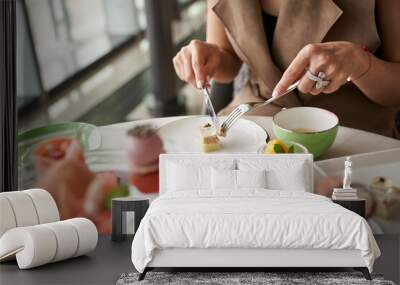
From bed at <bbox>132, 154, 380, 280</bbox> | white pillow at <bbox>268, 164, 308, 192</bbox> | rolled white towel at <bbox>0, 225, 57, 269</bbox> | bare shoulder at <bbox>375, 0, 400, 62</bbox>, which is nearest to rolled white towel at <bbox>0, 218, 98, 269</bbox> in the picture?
rolled white towel at <bbox>0, 225, 57, 269</bbox>

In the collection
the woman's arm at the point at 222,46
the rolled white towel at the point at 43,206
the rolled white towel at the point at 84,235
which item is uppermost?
the woman's arm at the point at 222,46

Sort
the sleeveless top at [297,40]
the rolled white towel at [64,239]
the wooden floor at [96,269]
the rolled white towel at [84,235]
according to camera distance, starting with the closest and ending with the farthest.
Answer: the wooden floor at [96,269] → the rolled white towel at [64,239] → the rolled white towel at [84,235] → the sleeveless top at [297,40]

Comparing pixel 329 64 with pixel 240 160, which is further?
pixel 240 160

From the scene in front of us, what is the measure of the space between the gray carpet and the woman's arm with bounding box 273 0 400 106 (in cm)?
78

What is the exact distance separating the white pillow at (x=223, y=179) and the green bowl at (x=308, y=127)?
311mm

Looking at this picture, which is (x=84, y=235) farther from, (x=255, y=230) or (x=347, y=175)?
(x=347, y=175)

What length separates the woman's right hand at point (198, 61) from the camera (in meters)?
3.39

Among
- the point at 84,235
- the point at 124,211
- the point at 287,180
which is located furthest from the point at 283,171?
the point at 84,235

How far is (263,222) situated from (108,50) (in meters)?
1.21

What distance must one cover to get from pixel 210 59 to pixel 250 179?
0.54 m

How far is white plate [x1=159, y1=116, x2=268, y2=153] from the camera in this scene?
3.46 m

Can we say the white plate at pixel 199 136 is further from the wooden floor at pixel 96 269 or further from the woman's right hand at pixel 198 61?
the wooden floor at pixel 96 269

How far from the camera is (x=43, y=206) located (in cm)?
322

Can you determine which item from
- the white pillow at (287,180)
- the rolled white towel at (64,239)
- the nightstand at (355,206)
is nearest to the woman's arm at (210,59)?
the white pillow at (287,180)
